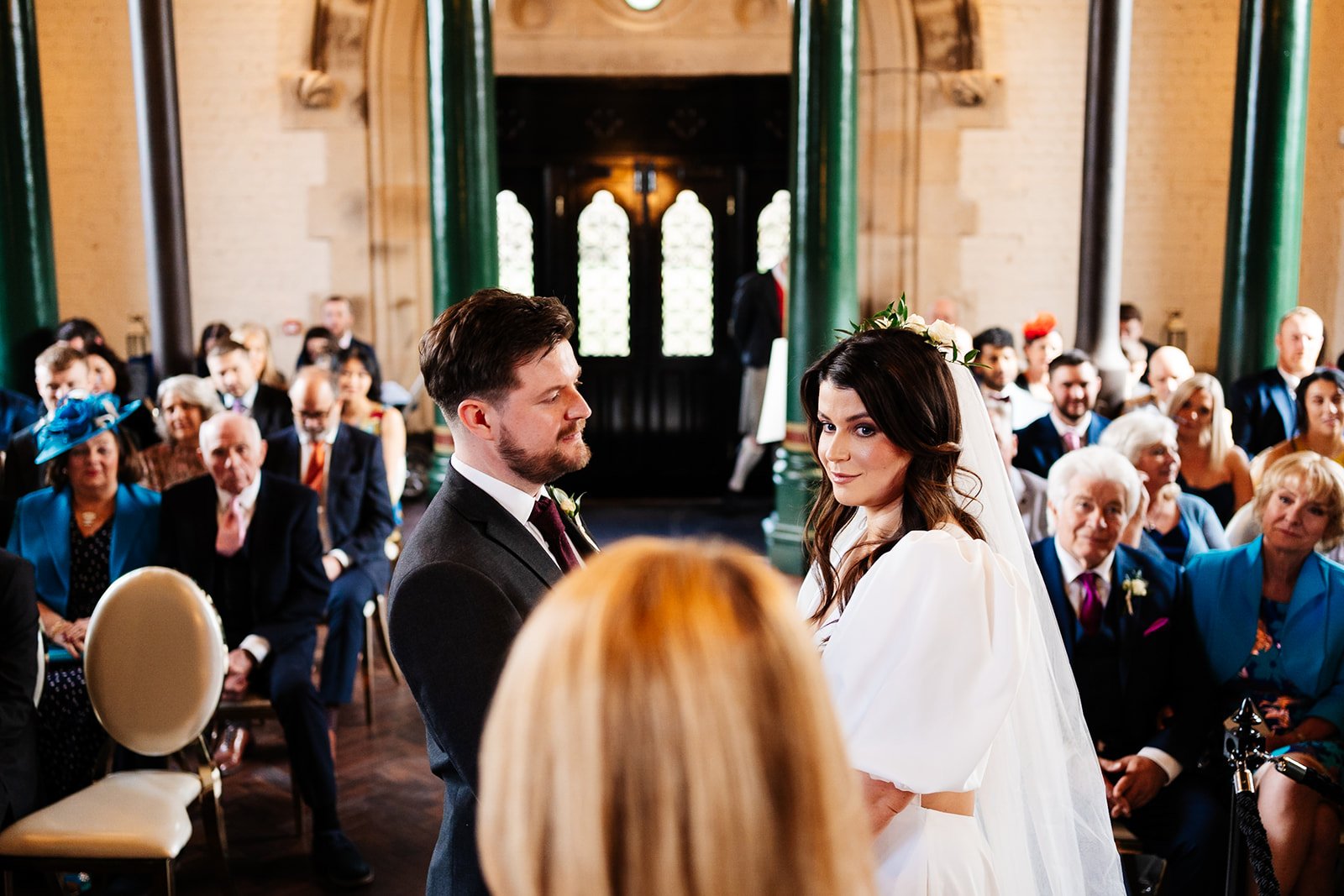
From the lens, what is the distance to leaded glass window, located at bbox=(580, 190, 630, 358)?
8961 mm

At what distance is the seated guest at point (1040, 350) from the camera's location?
251 inches

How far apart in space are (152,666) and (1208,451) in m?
3.88

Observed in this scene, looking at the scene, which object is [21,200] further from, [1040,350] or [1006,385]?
[1040,350]

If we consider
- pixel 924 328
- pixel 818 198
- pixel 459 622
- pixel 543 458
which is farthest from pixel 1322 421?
pixel 459 622

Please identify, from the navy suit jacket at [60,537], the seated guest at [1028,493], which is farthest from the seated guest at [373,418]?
the seated guest at [1028,493]

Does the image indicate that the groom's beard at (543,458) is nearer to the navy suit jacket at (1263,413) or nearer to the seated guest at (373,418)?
the seated guest at (373,418)

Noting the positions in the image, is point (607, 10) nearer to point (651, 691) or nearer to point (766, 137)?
point (766, 137)

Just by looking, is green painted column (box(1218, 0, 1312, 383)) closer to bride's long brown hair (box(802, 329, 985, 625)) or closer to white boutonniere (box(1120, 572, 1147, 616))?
white boutonniere (box(1120, 572, 1147, 616))

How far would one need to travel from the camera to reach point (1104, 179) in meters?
6.10

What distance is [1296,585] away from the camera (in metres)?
3.07

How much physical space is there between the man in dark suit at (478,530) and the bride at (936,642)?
0.47 m

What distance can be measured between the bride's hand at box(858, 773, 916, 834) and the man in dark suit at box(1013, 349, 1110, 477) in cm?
337

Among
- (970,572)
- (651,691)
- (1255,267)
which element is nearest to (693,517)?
(1255,267)

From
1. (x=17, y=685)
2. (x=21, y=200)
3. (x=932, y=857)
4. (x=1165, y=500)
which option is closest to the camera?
(x=932, y=857)
